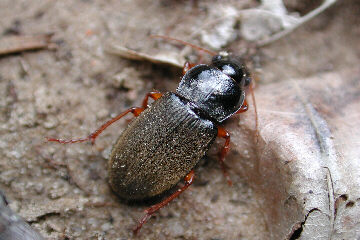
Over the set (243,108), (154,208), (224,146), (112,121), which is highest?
(243,108)

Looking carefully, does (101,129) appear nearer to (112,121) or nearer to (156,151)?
(112,121)

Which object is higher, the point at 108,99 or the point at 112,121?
the point at 112,121

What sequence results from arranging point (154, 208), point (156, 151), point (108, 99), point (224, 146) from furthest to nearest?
1. point (108, 99)
2. point (224, 146)
3. point (154, 208)
4. point (156, 151)

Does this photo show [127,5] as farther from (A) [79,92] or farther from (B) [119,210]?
(B) [119,210]

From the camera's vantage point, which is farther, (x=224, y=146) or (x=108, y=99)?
(x=108, y=99)

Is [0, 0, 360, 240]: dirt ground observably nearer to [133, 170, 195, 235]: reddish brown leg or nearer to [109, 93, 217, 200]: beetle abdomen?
[133, 170, 195, 235]: reddish brown leg

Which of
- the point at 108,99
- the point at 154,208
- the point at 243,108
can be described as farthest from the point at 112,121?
the point at 243,108
